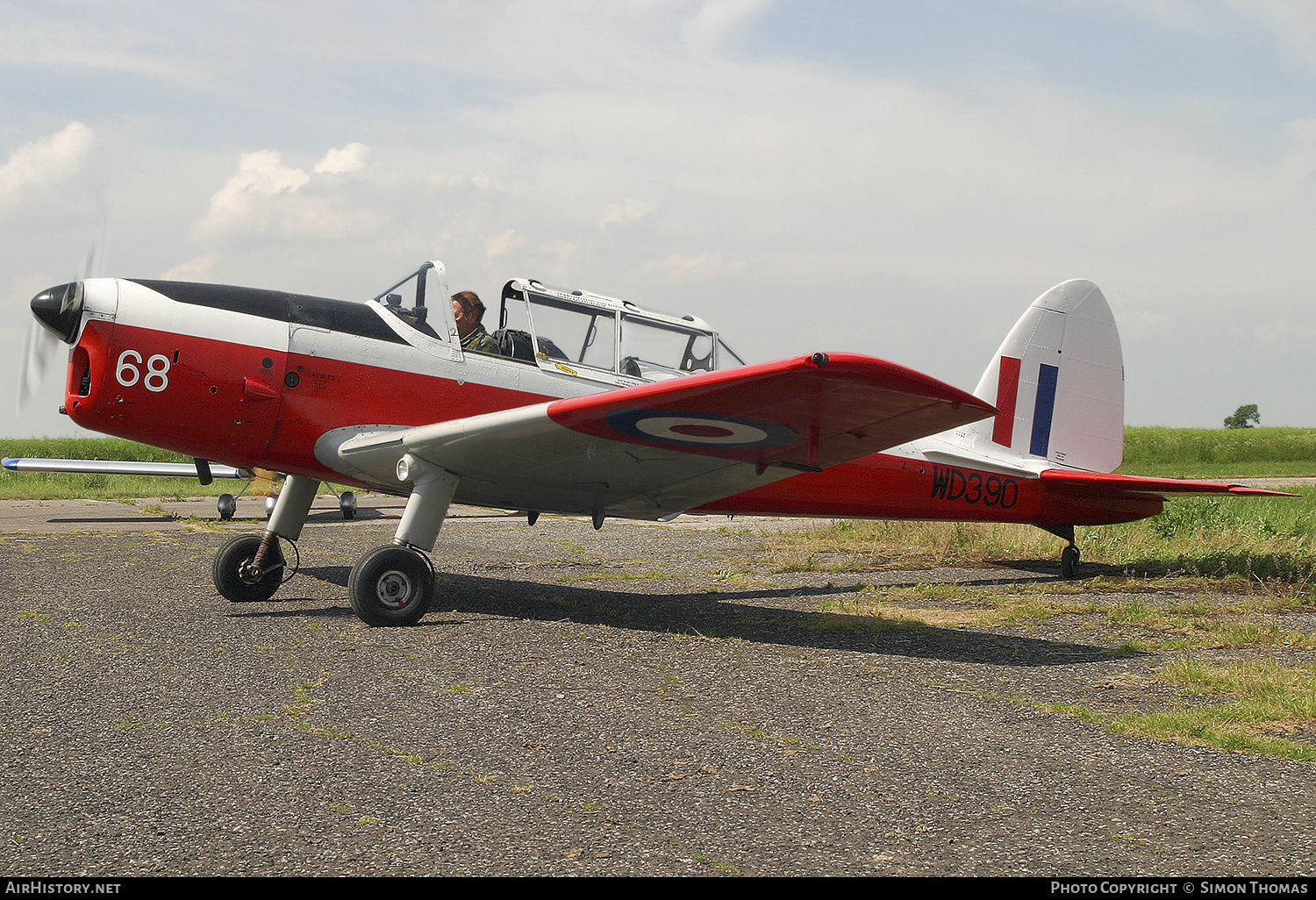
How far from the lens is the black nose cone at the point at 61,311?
606 centimetres

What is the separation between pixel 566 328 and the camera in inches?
285

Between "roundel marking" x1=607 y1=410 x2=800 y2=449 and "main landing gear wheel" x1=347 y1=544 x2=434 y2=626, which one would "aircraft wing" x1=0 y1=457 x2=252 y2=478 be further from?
"roundel marking" x1=607 y1=410 x2=800 y2=449

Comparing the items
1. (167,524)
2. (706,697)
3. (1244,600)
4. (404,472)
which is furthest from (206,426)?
(167,524)

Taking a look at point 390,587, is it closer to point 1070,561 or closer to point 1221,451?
point 1070,561

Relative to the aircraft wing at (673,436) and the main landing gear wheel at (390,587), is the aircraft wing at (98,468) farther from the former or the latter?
the main landing gear wheel at (390,587)

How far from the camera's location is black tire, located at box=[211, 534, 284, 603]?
7238 mm

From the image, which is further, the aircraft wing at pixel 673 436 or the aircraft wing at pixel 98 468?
the aircraft wing at pixel 98 468

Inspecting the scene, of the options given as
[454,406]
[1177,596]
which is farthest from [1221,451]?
[454,406]

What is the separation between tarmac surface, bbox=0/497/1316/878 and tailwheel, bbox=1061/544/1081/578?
10.2ft

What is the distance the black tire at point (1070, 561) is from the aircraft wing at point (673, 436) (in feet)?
13.6

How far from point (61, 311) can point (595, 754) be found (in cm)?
483

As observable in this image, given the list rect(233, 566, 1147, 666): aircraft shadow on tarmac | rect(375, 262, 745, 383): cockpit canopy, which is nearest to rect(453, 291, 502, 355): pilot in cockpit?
rect(375, 262, 745, 383): cockpit canopy


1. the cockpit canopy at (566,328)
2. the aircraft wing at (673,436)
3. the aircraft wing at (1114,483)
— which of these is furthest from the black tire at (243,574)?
the aircraft wing at (1114,483)
